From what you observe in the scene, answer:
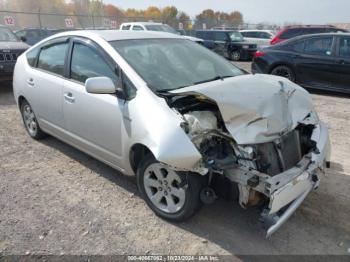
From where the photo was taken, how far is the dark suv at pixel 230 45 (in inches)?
695

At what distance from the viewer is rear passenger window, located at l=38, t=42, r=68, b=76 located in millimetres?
4281

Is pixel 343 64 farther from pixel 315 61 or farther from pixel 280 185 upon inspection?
pixel 280 185

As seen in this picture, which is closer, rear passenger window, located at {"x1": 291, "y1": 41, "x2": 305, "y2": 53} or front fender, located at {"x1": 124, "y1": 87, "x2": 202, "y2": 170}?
front fender, located at {"x1": 124, "y1": 87, "x2": 202, "y2": 170}

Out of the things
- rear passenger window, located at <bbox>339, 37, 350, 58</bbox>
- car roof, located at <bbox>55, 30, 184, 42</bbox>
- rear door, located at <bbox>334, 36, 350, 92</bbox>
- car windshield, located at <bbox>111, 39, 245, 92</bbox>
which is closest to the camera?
car windshield, located at <bbox>111, 39, 245, 92</bbox>

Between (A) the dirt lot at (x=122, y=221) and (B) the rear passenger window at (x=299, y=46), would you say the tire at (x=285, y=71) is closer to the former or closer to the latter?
(B) the rear passenger window at (x=299, y=46)

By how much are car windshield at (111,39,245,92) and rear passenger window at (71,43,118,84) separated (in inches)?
9.0

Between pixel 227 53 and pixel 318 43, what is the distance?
9913 mm

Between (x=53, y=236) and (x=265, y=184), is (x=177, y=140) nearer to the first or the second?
(x=265, y=184)

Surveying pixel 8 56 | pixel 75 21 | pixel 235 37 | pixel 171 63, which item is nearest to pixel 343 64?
pixel 171 63

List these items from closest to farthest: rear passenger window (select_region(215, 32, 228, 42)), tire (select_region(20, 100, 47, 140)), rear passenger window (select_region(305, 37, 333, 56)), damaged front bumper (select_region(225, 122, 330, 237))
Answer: damaged front bumper (select_region(225, 122, 330, 237)) < tire (select_region(20, 100, 47, 140)) < rear passenger window (select_region(305, 37, 333, 56)) < rear passenger window (select_region(215, 32, 228, 42))

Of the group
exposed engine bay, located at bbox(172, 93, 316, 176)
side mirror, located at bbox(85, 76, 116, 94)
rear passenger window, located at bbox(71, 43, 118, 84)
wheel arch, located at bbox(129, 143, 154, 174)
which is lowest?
wheel arch, located at bbox(129, 143, 154, 174)

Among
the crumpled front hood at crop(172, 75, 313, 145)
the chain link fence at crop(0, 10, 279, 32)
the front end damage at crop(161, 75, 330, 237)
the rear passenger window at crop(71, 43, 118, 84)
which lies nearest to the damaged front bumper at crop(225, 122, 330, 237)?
the front end damage at crop(161, 75, 330, 237)

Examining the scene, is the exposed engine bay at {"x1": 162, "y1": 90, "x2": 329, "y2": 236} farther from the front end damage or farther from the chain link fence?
the chain link fence

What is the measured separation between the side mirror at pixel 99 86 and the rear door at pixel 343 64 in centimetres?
648
